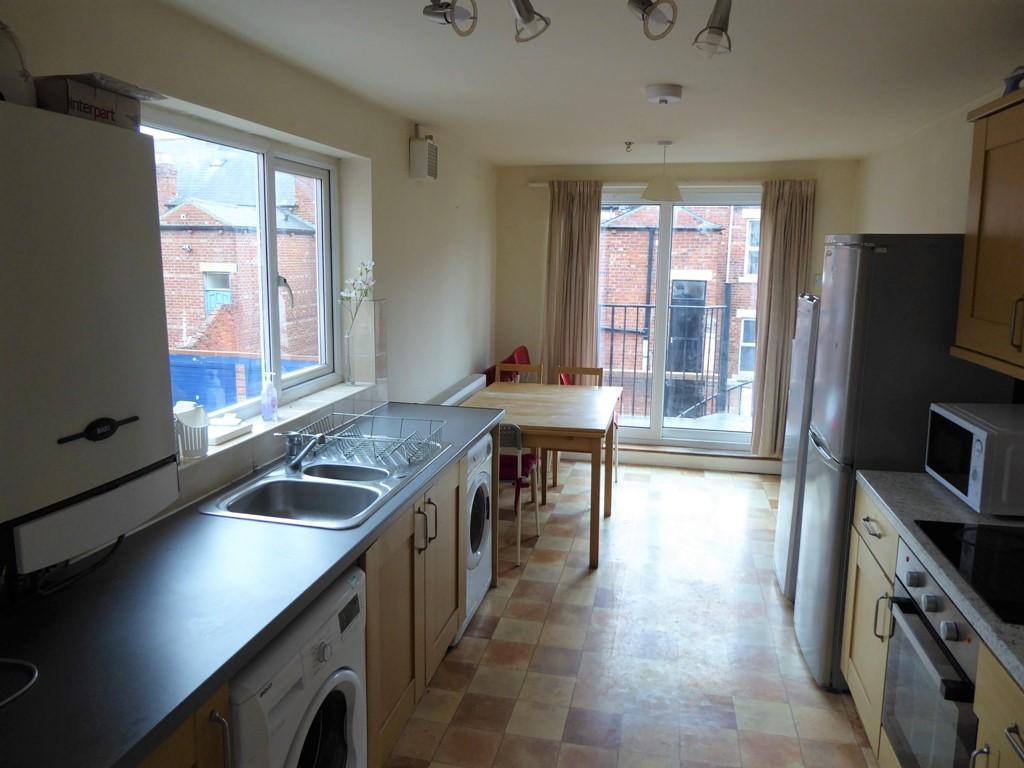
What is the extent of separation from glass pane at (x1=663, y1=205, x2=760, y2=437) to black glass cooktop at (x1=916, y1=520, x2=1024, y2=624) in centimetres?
376

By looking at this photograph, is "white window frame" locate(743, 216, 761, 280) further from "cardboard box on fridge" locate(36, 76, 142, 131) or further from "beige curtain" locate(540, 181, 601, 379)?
"cardboard box on fridge" locate(36, 76, 142, 131)

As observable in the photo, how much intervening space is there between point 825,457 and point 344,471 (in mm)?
1824

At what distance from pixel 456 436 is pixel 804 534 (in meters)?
1.55

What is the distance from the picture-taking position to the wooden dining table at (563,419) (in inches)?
148

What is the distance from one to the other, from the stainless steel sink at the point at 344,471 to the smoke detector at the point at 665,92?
75.8 inches

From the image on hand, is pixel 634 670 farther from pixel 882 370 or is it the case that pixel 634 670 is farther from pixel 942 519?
pixel 882 370

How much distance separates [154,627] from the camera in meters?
1.48

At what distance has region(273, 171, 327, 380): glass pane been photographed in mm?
3107

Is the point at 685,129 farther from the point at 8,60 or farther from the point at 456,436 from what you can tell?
the point at 8,60

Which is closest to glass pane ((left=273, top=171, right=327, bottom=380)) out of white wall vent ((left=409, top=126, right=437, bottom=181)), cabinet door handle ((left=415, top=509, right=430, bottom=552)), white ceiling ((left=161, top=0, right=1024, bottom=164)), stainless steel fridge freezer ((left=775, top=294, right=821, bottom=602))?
white ceiling ((left=161, top=0, right=1024, bottom=164))

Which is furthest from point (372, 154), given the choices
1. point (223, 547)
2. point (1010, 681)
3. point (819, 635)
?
point (1010, 681)

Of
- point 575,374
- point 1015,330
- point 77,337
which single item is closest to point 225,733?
point 77,337

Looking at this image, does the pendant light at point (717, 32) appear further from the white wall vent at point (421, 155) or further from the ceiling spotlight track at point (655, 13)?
the white wall vent at point (421, 155)

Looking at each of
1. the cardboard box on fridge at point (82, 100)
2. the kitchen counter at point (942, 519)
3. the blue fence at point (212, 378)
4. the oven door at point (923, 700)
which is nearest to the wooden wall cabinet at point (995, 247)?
the kitchen counter at point (942, 519)
